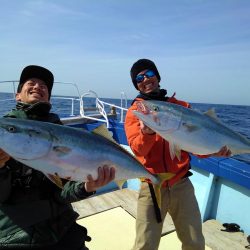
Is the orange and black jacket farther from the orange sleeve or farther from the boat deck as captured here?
the boat deck

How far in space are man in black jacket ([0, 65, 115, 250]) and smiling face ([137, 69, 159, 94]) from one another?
1.21 m

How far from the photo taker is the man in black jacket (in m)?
2.22

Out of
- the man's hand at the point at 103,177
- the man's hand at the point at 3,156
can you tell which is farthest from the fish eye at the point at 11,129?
the man's hand at the point at 103,177

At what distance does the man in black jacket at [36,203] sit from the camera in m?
2.22

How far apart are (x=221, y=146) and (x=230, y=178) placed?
1799mm

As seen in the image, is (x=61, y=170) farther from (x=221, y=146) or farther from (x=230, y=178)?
(x=230, y=178)

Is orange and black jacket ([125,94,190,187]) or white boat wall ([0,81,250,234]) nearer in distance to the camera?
orange and black jacket ([125,94,190,187])

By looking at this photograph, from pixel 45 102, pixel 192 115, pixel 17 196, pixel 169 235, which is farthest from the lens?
pixel 169 235

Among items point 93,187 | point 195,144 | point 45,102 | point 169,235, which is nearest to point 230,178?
point 169,235

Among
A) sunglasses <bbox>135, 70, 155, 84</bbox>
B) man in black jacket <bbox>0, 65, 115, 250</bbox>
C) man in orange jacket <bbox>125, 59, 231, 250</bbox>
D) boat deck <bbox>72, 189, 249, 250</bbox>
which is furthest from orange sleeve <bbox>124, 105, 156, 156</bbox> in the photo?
boat deck <bbox>72, 189, 249, 250</bbox>

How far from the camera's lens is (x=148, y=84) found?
336cm

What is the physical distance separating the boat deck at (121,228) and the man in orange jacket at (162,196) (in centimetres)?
104

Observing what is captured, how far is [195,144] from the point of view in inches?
104

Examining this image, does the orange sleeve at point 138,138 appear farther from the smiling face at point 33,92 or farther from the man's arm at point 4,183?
the man's arm at point 4,183
